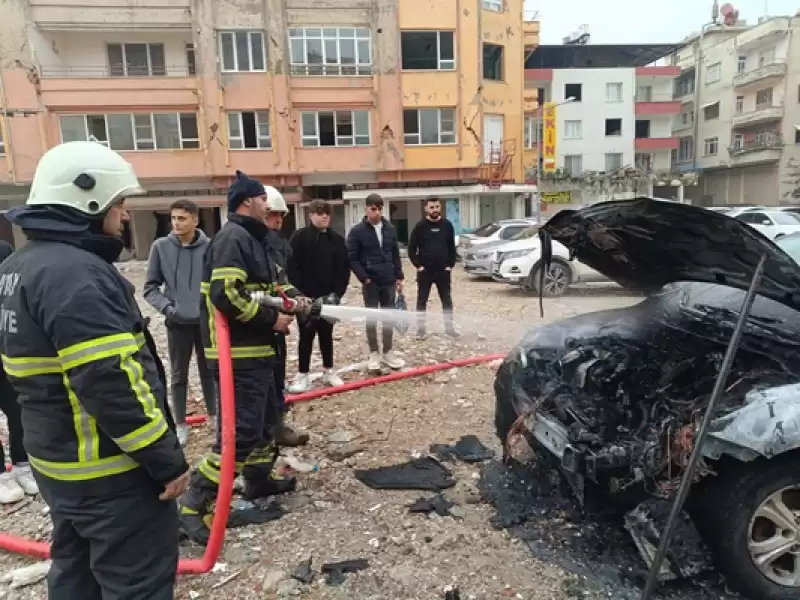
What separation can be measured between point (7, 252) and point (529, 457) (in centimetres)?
385

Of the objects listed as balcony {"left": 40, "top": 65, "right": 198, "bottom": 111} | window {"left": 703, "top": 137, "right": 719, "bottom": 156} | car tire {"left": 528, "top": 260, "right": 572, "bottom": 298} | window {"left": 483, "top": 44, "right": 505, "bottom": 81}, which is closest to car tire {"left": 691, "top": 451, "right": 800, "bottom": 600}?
car tire {"left": 528, "top": 260, "right": 572, "bottom": 298}

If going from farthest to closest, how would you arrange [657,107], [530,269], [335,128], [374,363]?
[657,107] → [335,128] → [530,269] → [374,363]

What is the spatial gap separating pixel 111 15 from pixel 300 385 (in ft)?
81.6

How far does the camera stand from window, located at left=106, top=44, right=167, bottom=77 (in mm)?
25281

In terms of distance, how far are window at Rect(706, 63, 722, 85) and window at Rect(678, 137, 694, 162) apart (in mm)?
4397

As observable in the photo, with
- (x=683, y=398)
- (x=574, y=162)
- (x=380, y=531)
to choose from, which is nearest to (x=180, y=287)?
(x=380, y=531)

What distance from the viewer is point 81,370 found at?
1751 mm

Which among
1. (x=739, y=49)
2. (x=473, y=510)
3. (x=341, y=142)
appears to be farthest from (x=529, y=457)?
(x=739, y=49)

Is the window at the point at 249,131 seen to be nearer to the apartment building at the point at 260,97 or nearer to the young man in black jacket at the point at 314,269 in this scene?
the apartment building at the point at 260,97

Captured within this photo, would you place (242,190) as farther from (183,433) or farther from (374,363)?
(374,363)

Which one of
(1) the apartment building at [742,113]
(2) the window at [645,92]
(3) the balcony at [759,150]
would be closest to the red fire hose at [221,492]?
(1) the apartment building at [742,113]

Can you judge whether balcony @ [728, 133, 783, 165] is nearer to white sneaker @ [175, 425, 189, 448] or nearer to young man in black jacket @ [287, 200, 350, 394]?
young man in black jacket @ [287, 200, 350, 394]

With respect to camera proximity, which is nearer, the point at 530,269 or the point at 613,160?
the point at 530,269

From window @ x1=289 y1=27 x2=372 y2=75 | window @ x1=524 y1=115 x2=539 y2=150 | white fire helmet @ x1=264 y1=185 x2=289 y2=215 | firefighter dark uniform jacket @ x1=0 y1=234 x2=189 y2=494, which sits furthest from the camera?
window @ x1=524 y1=115 x2=539 y2=150
